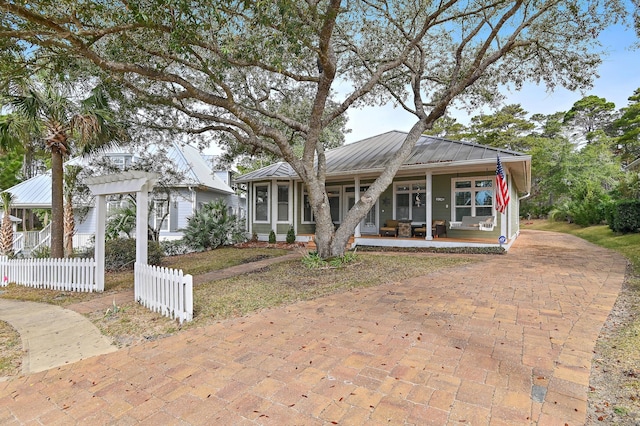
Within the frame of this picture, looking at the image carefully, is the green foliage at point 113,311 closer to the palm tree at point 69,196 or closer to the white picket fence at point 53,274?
the white picket fence at point 53,274

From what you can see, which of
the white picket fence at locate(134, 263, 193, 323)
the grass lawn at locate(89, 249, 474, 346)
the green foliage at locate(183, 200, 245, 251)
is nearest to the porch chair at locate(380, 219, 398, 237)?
the grass lawn at locate(89, 249, 474, 346)

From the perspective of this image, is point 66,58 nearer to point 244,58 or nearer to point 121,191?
point 121,191

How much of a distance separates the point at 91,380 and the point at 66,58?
6379 mm

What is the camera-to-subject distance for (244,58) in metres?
6.46

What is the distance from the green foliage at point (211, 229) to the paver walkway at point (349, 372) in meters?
9.83

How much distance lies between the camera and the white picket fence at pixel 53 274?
6949 millimetres

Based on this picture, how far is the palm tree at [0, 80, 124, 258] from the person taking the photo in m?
7.61

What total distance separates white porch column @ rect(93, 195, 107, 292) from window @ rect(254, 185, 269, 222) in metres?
8.86

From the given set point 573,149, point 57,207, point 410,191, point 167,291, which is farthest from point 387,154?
point 573,149

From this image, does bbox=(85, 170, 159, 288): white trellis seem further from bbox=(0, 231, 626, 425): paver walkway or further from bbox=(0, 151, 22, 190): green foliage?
bbox=(0, 151, 22, 190): green foliage

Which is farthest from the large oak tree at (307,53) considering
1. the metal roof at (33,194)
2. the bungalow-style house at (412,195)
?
the metal roof at (33,194)

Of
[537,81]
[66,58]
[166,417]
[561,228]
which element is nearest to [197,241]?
[66,58]

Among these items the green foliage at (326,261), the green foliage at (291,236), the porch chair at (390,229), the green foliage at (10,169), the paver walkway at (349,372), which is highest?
the green foliage at (10,169)

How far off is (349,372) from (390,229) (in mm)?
10848
